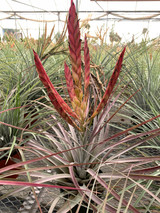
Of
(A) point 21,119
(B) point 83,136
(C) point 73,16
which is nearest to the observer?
(C) point 73,16

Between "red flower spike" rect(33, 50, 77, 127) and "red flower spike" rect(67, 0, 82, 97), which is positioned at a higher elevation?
"red flower spike" rect(67, 0, 82, 97)

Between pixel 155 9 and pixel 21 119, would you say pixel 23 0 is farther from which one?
pixel 21 119

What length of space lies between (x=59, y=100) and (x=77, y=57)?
72mm

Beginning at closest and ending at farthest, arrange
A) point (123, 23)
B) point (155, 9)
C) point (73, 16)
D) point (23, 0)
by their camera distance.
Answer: point (73, 16) → point (23, 0) → point (155, 9) → point (123, 23)

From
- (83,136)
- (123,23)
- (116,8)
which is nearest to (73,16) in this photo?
(83,136)

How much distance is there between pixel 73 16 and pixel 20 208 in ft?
1.31

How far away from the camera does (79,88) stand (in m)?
0.32

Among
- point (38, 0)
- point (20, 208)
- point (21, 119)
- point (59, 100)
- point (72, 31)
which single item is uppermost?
point (38, 0)

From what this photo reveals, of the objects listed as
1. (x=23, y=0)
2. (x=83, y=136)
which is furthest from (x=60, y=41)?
(x=23, y=0)

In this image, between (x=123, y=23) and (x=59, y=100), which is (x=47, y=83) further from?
(x=123, y=23)

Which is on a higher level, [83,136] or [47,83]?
[47,83]

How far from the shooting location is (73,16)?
26cm

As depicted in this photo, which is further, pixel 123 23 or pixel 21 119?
pixel 123 23

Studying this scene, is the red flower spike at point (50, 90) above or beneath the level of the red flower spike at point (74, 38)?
beneath
